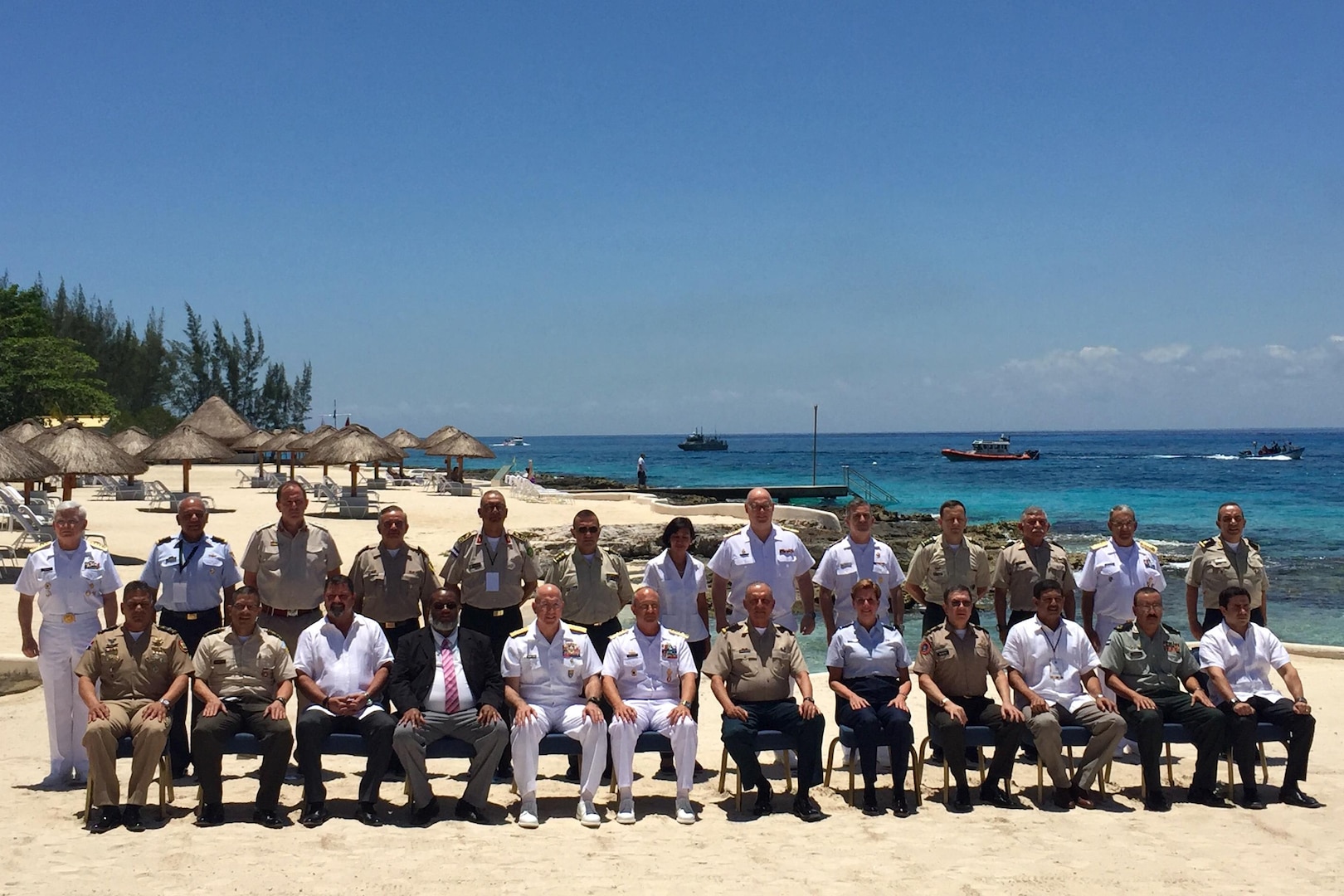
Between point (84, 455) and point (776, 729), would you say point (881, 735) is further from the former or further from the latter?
point (84, 455)

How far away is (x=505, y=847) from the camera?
17.0 ft

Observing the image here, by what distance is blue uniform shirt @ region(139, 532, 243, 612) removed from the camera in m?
6.31

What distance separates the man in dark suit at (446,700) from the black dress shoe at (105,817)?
1.40m

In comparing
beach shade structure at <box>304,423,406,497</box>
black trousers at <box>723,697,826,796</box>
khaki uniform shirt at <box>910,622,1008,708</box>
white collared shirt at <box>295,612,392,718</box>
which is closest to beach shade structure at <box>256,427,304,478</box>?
beach shade structure at <box>304,423,406,497</box>

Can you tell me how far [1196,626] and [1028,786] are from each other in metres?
2.03


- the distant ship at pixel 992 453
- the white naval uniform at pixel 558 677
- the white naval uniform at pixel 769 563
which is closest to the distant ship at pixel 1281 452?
the distant ship at pixel 992 453

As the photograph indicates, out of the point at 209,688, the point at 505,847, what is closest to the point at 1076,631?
the point at 505,847

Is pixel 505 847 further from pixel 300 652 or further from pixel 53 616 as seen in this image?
pixel 53 616

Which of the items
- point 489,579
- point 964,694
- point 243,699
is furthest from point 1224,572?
point 243,699

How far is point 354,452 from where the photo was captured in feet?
79.6

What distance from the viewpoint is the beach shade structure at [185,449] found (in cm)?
2331

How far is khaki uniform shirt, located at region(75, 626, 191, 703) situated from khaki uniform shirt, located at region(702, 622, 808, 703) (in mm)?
3023

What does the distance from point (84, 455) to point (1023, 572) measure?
48.9 ft

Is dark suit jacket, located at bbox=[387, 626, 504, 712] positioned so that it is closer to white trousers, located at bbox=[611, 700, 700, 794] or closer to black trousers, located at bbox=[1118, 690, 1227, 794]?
white trousers, located at bbox=[611, 700, 700, 794]
